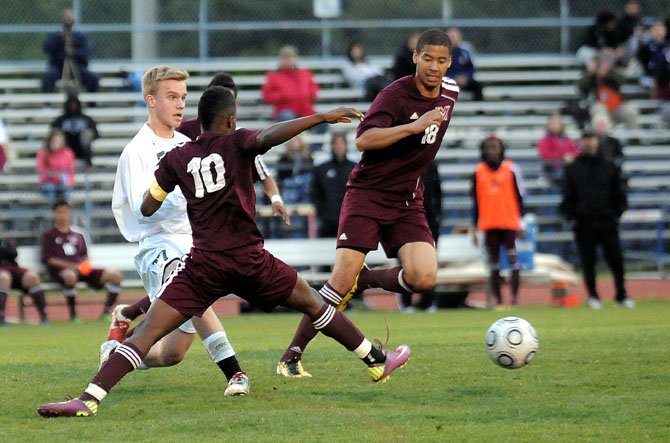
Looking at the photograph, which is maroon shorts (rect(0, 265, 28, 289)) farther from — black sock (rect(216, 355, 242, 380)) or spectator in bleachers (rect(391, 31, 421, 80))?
black sock (rect(216, 355, 242, 380))

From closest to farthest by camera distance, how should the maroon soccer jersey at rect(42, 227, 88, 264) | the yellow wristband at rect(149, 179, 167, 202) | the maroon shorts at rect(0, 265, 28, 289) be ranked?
the yellow wristband at rect(149, 179, 167, 202) < the maroon shorts at rect(0, 265, 28, 289) < the maroon soccer jersey at rect(42, 227, 88, 264)

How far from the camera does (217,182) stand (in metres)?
7.46

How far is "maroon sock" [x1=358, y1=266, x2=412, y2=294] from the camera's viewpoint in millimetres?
9742

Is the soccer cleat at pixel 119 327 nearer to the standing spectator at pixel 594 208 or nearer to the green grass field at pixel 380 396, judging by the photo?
the green grass field at pixel 380 396

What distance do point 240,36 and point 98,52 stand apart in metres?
2.78

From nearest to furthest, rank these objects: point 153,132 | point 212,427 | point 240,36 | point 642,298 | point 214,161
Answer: point 212,427 < point 214,161 < point 153,132 < point 642,298 < point 240,36

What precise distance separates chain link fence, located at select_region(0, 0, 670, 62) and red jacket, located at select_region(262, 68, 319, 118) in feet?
6.39

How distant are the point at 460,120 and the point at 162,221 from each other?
15992mm

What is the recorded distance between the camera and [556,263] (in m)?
20.5

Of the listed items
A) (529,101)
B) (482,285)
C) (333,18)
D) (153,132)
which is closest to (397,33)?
(333,18)

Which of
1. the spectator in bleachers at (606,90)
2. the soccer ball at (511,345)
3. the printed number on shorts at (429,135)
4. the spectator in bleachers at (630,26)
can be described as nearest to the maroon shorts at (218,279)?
the soccer ball at (511,345)

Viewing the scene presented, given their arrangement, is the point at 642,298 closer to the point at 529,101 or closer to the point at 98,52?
the point at 529,101

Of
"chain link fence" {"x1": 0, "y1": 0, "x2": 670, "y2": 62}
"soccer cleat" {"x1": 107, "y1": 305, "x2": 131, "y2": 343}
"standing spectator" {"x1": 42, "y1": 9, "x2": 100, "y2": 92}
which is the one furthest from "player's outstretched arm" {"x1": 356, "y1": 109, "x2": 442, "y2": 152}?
"chain link fence" {"x1": 0, "y1": 0, "x2": 670, "y2": 62}

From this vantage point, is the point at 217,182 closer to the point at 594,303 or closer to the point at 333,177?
the point at 333,177
